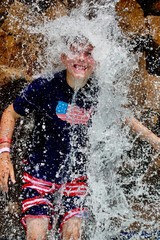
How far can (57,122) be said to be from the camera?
2652mm

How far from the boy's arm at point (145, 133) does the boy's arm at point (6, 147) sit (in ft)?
2.75

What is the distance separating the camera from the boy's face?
2516 mm

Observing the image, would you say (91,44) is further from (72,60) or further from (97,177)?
(97,177)

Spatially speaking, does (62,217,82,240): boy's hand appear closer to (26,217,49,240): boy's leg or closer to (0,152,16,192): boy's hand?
(26,217,49,240): boy's leg

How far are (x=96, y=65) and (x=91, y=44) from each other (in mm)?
176

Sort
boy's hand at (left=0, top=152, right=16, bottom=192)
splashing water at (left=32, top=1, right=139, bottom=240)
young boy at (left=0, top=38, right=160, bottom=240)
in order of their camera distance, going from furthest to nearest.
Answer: splashing water at (left=32, top=1, right=139, bottom=240) < young boy at (left=0, top=38, right=160, bottom=240) < boy's hand at (left=0, top=152, right=16, bottom=192)

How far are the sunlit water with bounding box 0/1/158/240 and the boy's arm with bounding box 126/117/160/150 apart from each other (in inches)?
5.1

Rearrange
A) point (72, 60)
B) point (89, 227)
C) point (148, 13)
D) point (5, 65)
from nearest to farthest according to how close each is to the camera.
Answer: point (72, 60)
point (89, 227)
point (5, 65)
point (148, 13)

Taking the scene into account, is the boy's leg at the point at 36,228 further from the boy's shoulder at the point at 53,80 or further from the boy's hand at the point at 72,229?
the boy's shoulder at the point at 53,80

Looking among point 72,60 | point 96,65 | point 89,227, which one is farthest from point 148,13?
point 89,227

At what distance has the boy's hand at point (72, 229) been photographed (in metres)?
2.67

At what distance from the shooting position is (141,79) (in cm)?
371

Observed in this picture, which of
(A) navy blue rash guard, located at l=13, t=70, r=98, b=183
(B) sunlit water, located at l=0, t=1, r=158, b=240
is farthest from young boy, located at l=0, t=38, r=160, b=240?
(B) sunlit water, located at l=0, t=1, r=158, b=240

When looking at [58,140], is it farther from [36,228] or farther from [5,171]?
[36,228]
